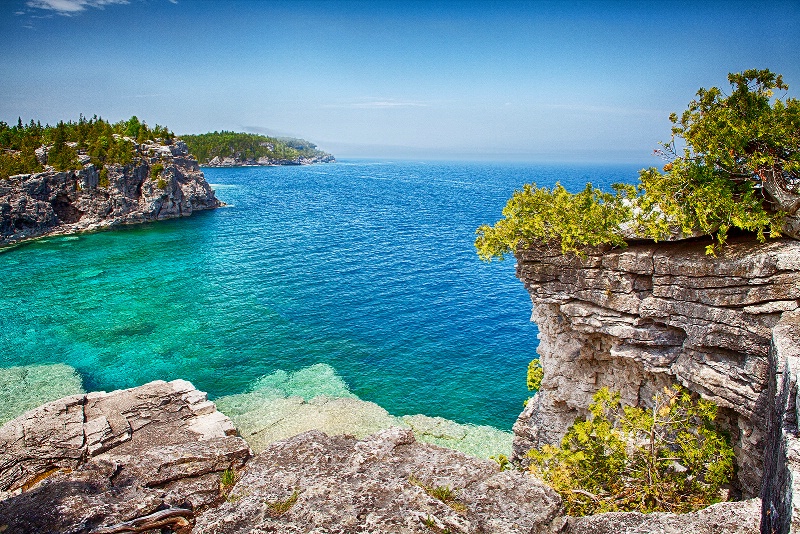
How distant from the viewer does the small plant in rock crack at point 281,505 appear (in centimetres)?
1133

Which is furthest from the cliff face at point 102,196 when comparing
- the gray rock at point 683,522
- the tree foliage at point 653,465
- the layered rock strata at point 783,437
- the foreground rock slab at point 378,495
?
the layered rock strata at point 783,437

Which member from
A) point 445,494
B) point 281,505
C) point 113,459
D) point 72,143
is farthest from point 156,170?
point 445,494

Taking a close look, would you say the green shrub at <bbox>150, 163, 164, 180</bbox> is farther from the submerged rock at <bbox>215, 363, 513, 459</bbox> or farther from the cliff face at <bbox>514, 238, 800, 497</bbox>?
the cliff face at <bbox>514, 238, 800, 497</bbox>

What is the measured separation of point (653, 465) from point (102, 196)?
105 m

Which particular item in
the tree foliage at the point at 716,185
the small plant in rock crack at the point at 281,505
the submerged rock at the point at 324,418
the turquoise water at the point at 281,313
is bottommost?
the submerged rock at the point at 324,418

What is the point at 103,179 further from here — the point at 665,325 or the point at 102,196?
the point at 665,325

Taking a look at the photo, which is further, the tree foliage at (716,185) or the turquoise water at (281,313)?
the turquoise water at (281,313)

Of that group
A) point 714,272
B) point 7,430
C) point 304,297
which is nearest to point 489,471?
point 714,272

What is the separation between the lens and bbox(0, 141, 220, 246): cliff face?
8062cm

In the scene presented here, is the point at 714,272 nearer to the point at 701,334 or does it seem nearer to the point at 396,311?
the point at 701,334

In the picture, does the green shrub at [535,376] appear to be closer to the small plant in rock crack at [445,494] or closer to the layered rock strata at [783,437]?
the layered rock strata at [783,437]

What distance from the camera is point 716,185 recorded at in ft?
49.7

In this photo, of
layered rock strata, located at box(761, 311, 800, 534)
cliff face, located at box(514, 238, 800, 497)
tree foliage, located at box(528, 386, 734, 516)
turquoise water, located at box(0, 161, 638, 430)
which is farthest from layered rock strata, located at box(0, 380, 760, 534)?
turquoise water, located at box(0, 161, 638, 430)

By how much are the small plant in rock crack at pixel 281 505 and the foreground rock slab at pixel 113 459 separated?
373 centimetres
